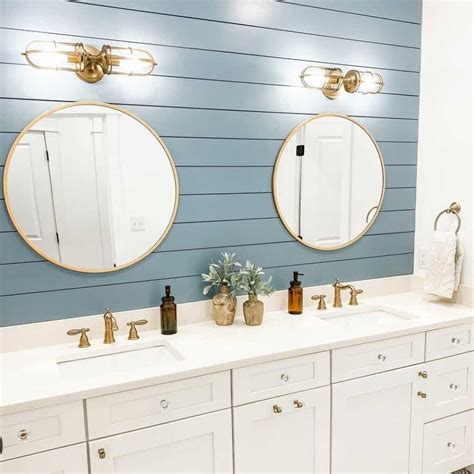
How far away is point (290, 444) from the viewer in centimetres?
179

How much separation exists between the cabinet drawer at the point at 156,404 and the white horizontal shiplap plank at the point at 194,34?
4.46 ft

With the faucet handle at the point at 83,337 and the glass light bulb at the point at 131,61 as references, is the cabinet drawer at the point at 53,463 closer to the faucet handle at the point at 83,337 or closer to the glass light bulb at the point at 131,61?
the faucet handle at the point at 83,337

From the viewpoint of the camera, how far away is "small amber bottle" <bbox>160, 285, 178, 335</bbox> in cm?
192

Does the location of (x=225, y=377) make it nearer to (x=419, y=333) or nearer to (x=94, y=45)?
(x=419, y=333)

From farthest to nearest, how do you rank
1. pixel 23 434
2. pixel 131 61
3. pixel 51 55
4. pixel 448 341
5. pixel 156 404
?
pixel 448 341, pixel 131 61, pixel 51 55, pixel 156 404, pixel 23 434

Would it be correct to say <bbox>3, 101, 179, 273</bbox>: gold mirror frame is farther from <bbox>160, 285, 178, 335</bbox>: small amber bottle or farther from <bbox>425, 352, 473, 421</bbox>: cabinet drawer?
<bbox>425, 352, 473, 421</bbox>: cabinet drawer

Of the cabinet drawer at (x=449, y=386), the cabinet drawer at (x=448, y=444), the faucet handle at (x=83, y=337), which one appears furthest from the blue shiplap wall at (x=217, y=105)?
the cabinet drawer at (x=448, y=444)

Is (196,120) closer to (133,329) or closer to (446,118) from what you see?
(133,329)

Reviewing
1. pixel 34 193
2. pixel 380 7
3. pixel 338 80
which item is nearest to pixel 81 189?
pixel 34 193

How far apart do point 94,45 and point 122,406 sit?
136 cm

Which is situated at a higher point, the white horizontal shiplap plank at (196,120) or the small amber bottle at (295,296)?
the white horizontal shiplap plank at (196,120)

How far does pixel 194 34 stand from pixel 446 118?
137 centimetres

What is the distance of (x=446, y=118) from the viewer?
2.36m

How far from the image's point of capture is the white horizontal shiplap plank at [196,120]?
1.70m
